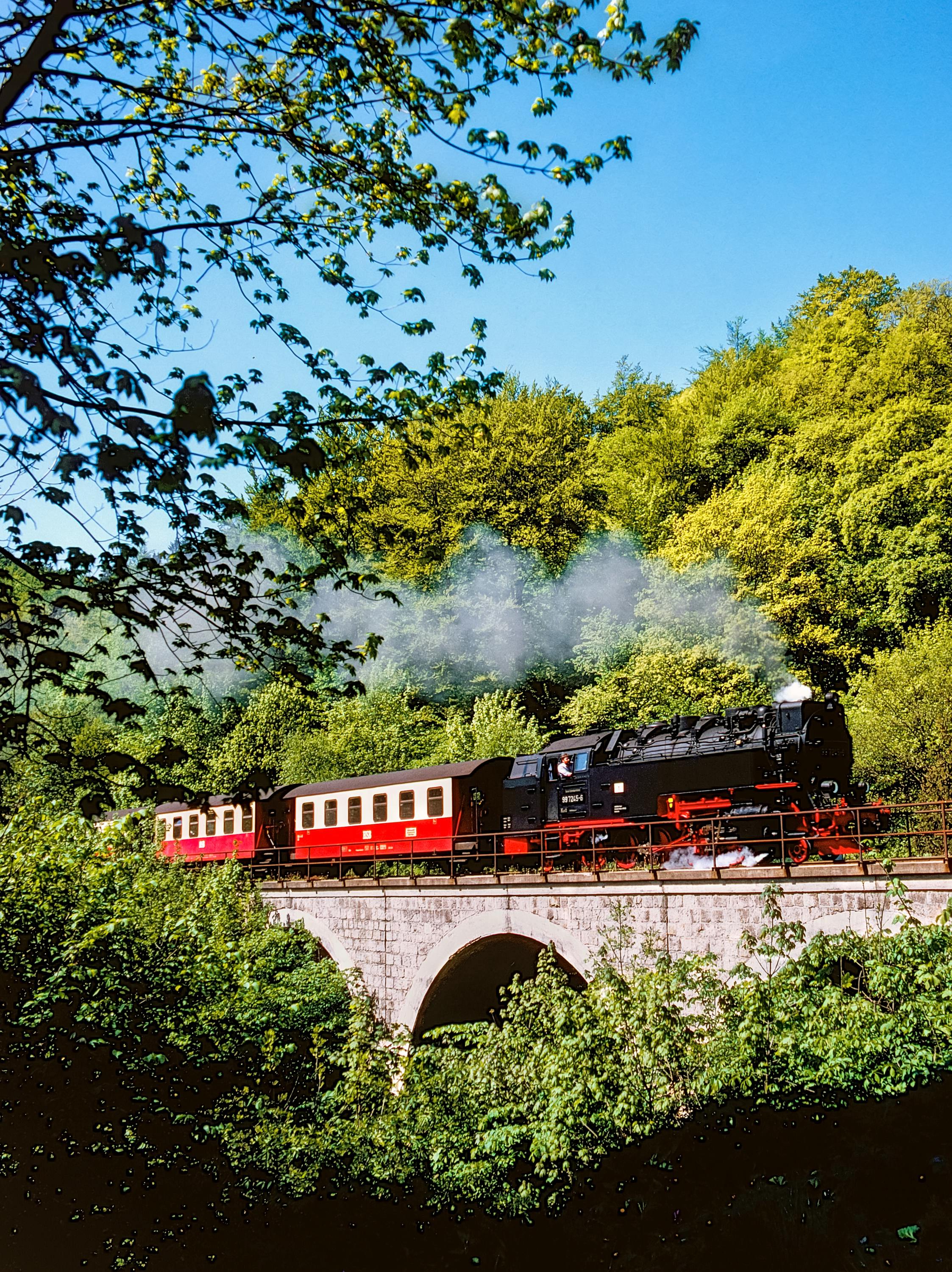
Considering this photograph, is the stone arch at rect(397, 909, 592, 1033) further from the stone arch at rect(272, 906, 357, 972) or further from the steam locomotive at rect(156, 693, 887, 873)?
the stone arch at rect(272, 906, 357, 972)

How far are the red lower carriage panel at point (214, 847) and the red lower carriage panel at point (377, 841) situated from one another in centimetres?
172

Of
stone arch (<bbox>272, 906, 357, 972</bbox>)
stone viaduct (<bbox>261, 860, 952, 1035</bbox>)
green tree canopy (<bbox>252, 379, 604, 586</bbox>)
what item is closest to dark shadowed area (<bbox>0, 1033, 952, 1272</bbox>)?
stone viaduct (<bbox>261, 860, 952, 1035</bbox>)

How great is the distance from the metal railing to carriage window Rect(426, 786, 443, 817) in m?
0.61

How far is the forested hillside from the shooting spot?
2683 cm

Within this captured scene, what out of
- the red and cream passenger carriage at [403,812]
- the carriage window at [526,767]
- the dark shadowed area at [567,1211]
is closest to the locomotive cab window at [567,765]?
the carriage window at [526,767]

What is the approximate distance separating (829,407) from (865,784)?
2069cm

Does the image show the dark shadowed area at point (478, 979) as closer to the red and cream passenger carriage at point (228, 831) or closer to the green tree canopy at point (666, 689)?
the red and cream passenger carriage at point (228, 831)

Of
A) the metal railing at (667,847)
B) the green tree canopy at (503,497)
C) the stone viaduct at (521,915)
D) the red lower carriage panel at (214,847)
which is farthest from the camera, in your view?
the green tree canopy at (503,497)

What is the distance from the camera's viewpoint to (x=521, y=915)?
15531 millimetres

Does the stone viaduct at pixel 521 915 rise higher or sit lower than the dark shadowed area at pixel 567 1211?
higher

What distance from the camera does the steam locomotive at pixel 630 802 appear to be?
14.9 metres

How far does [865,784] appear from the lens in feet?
51.9

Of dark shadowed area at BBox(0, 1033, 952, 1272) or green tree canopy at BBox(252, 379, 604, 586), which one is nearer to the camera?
dark shadowed area at BBox(0, 1033, 952, 1272)

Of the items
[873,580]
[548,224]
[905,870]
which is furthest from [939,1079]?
[873,580]
